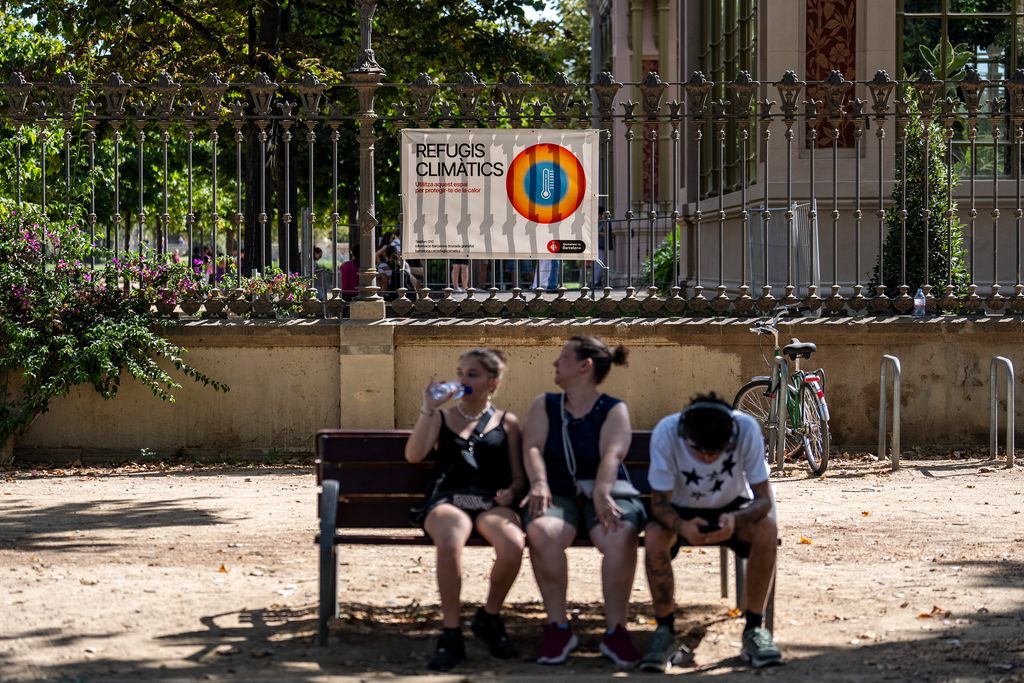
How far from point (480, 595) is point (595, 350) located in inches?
57.7

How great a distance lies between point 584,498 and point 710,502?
1.77 feet

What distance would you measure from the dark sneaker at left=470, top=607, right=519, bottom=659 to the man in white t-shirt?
59cm

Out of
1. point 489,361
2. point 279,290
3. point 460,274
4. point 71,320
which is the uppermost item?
point 460,274

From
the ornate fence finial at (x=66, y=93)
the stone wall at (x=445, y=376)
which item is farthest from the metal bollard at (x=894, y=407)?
the ornate fence finial at (x=66, y=93)

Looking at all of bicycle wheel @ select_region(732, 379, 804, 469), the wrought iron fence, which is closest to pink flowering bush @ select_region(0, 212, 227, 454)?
the wrought iron fence

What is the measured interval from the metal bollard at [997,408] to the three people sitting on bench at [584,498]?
19.3 feet

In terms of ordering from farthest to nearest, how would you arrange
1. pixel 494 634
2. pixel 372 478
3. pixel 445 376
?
1. pixel 445 376
2. pixel 372 478
3. pixel 494 634

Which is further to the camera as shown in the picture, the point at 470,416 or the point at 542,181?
the point at 542,181

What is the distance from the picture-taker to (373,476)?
6.66 metres

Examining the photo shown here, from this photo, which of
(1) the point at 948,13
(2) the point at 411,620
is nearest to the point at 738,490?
(2) the point at 411,620

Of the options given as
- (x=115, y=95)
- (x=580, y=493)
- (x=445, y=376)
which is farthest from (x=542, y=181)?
(x=580, y=493)

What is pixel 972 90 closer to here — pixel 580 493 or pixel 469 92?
pixel 469 92

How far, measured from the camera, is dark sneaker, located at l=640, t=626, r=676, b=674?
5883 mm

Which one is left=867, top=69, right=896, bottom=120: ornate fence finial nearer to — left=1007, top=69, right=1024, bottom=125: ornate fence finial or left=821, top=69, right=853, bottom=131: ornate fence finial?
left=821, top=69, right=853, bottom=131: ornate fence finial
